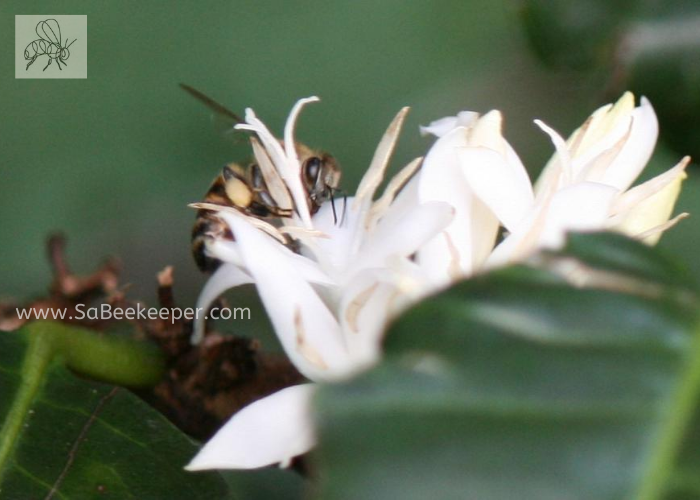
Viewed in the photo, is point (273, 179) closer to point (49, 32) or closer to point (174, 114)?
point (49, 32)

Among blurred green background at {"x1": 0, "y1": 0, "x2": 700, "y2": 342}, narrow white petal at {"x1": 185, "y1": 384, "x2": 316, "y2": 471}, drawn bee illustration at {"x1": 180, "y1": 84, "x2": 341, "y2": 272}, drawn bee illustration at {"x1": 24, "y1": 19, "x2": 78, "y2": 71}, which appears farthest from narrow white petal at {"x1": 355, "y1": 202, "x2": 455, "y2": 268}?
blurred green background at {"x1": 0, "y1": 0, "x2": 700, "y2": 342}

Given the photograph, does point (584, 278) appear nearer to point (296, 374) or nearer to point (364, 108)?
point (296, 374)

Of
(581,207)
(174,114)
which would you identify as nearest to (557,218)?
(581,207)

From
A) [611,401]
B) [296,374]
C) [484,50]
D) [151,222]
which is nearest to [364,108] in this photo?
[484,50]

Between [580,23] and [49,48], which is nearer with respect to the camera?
[580,23]

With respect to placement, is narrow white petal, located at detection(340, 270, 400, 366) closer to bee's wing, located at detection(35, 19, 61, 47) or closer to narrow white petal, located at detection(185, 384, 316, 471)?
narrow white petal, located at detection(185, 384, 316, 471)

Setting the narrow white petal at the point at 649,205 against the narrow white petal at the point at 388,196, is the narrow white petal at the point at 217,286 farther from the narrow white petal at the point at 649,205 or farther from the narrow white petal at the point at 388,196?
the narrow white petal at the point at 649,205

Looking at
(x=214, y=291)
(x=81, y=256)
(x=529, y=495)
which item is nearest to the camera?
(x=529, y=495)
